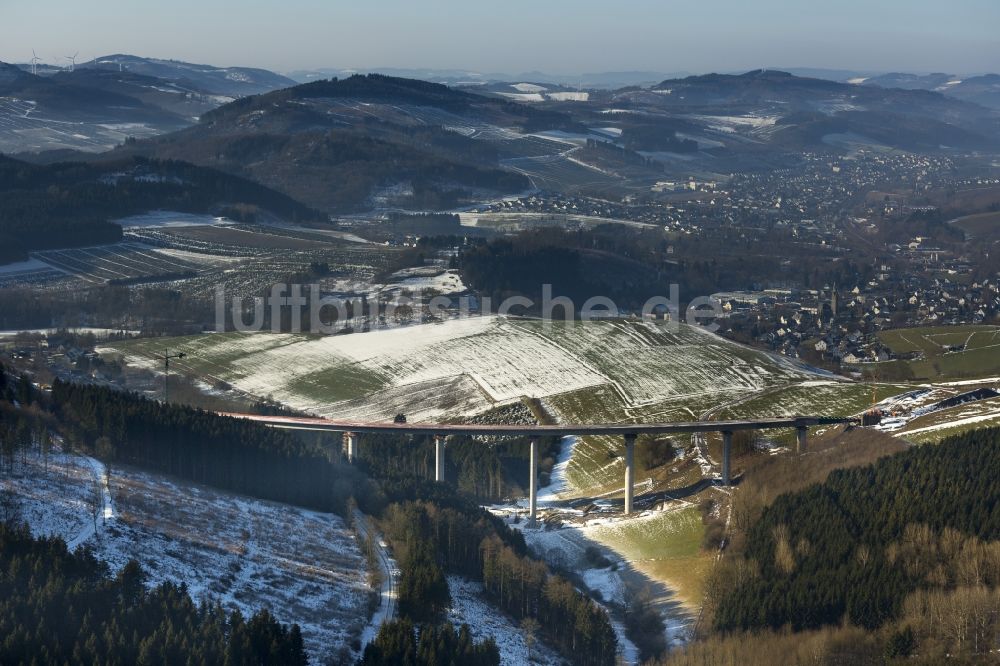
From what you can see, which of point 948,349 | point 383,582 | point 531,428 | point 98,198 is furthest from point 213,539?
point 98,198

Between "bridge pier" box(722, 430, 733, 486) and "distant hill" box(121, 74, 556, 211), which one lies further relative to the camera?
"distant hill" box(121, 74, 556, 211)

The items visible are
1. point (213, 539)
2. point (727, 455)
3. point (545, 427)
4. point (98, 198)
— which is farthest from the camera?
point (98, 198)

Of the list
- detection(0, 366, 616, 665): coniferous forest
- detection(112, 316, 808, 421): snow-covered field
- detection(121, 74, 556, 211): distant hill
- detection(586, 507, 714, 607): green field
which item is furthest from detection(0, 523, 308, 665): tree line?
detection(121, 74, 556, 211): distant hill

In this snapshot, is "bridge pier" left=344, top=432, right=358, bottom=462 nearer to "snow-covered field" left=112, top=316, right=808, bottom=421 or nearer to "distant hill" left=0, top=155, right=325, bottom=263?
"snow-covered field" left=112, top=316, right=808, bottom=421

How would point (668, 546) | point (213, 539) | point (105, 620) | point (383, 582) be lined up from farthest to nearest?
point (668, 546)
point (213, 539)
point (383, 582)
point (105, 620)

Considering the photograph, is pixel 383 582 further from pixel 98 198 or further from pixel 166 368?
pixel 98 198

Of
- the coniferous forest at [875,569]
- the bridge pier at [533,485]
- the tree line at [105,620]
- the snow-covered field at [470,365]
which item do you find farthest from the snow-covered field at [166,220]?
the tree line at [105,620]
